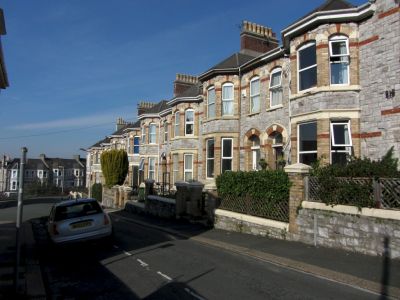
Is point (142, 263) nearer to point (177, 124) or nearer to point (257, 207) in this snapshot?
point (257, 207)

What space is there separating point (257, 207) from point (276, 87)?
7336 millimetres

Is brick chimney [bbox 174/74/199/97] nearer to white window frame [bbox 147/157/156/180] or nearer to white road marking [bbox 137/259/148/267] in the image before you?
white window frame [bbox 147/157/156/180]

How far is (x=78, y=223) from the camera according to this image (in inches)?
438

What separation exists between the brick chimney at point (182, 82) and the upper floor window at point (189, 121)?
641cm

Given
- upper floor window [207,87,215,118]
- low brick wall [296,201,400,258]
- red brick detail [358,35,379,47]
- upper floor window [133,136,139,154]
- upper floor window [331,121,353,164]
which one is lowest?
low brick wall [296,201,400,258]

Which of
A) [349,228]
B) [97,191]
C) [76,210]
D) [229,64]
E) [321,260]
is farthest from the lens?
[97,191]

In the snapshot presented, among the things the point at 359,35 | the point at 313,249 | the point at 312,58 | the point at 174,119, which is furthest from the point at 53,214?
the point at 174,119

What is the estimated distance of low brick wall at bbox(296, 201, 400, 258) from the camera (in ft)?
30.7

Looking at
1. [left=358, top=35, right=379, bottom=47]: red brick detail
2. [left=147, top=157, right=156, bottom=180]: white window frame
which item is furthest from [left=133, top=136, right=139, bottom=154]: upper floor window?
[left=358, top=35, right=379, bottom=47]: red brick detail

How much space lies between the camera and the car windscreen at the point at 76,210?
11.4 meters

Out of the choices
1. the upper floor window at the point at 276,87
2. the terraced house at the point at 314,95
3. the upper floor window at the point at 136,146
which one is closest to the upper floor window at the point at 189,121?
the terraced house at the point at 314,95

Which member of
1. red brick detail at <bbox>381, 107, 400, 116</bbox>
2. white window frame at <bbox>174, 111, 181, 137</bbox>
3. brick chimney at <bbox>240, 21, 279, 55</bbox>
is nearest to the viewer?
red brick detail at <bbox>381, 107, 400, 116</bbox>

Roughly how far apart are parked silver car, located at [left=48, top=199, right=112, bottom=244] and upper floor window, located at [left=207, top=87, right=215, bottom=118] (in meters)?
12.0

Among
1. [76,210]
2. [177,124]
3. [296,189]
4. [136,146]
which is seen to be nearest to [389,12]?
[296,189]
